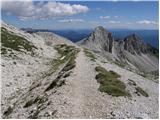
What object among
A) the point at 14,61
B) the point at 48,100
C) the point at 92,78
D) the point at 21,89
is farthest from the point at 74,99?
the point at 14,61

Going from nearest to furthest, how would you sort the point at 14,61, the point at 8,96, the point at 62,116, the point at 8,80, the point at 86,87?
1. the point at 62,116
2. the point at 86,87
3. the point at 8,96
4. the point at 8,80
5. the point at 14,61

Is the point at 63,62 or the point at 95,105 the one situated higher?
the point at 95,105

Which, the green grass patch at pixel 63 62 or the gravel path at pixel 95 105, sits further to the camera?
the green grass patch at pixel 63 62

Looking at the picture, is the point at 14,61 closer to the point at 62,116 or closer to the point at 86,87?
the point at 86,87

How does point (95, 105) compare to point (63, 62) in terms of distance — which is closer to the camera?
point (95, 105)

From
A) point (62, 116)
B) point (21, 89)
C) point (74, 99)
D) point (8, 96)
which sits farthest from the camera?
point (21, 89)

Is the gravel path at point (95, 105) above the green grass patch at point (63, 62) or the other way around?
above

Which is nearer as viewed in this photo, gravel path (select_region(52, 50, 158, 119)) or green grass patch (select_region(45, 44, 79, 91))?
gravel path (select_region(52, 50, 158, 119))

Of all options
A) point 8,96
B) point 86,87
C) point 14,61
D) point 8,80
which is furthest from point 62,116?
point 14,61

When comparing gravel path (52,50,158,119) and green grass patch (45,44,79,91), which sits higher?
gravel path (52,50,158,119)

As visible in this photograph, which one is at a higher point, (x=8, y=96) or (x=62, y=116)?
(x=62, y=116)

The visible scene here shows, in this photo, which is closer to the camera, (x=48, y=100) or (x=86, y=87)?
(x=48, y=100)
